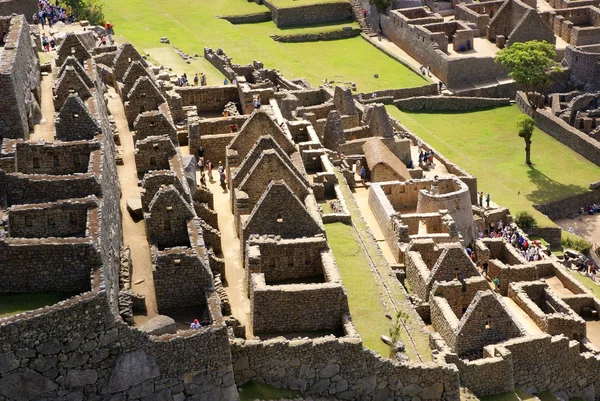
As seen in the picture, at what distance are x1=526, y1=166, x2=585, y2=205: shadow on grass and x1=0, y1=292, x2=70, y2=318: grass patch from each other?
5050cm

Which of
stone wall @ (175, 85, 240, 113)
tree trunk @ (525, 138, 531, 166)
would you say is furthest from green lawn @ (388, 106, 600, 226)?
stone wall @ (175, 85, 240, 113)

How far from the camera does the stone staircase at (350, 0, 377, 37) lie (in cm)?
11144

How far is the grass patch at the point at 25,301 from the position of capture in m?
31.7

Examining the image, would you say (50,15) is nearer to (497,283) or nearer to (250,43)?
(250,43)

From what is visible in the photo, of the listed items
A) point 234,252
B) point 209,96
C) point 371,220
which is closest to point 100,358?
point 234,252

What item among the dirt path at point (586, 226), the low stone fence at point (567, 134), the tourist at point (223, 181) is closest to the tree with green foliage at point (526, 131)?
the low stone fence at point (567, 134)

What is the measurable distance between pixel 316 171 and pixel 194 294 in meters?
23.6

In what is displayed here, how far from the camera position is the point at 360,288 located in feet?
150

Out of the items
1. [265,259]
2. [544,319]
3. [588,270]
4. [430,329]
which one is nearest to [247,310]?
[265,259]

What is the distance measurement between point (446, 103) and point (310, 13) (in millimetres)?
25019

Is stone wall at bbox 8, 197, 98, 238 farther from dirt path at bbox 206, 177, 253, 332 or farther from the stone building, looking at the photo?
the stone building

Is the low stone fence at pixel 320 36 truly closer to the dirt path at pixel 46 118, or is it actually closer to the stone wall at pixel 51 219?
the dirt path at pixel 46 118

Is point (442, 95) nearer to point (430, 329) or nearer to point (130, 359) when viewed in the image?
point (430, 329)

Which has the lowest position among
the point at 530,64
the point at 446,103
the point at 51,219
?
the point at 446,103
